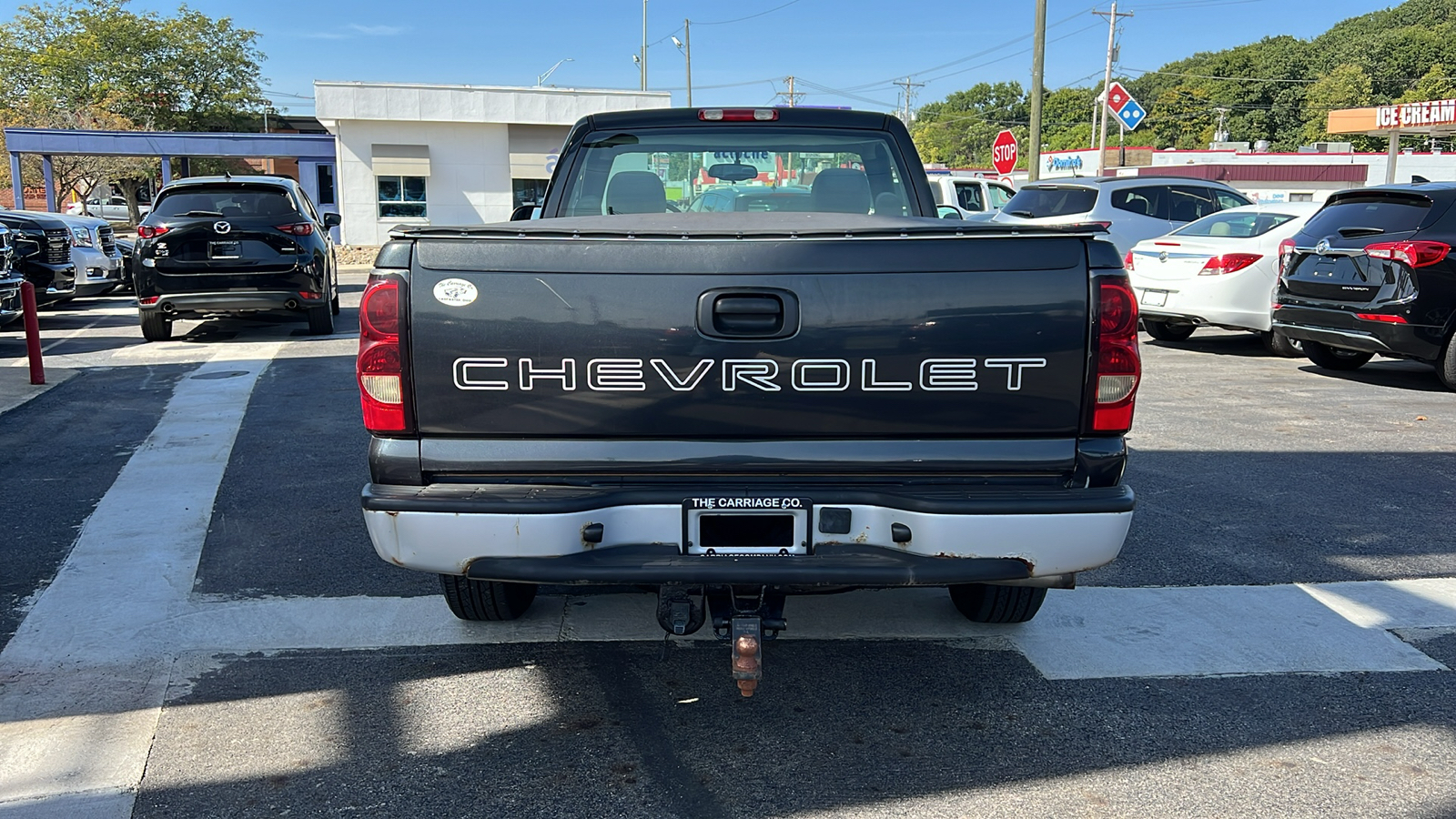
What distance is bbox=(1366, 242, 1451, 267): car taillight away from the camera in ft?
29.1

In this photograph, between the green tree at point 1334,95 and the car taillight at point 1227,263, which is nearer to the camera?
the car taillight at point 1227,263

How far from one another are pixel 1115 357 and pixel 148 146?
41138 millimetres

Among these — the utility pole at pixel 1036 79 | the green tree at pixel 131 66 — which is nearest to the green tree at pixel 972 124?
the green tree at pixel 131 66

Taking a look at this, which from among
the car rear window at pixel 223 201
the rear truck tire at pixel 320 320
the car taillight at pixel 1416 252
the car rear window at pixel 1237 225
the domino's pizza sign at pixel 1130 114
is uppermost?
the domino's pizza sign at pixel 1130 114

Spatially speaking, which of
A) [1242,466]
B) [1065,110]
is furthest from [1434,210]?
[1065,110]

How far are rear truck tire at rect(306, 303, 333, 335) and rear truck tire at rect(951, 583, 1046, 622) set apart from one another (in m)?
9.94

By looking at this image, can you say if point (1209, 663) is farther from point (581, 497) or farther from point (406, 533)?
point (406, 533)

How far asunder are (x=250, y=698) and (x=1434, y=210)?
925 cm

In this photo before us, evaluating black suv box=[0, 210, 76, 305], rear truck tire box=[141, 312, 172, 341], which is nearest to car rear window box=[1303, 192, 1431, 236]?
rear truck tire box=[141, 312, 172, 341]

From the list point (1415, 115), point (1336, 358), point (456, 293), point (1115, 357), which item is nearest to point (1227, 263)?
point (1336, 358)

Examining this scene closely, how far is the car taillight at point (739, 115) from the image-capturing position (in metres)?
4.96

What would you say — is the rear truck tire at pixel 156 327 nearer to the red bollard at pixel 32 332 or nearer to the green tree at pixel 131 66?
the red bollard at pixel 32 332

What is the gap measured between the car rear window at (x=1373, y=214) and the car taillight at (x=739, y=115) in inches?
261

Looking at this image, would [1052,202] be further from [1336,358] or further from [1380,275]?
[1380,275]
